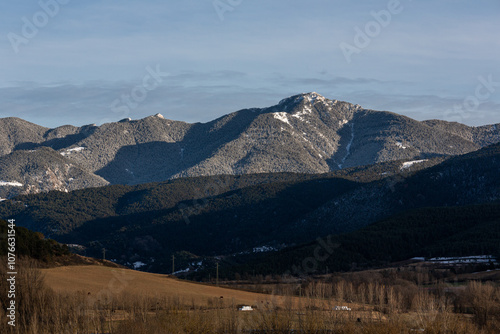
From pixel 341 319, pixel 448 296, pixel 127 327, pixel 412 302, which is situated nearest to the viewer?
pixel 127 327

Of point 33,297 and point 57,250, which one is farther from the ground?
point 57,250

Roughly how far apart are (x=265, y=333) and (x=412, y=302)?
4943 cm

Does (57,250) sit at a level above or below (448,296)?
above

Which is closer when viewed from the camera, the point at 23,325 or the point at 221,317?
the point at 23,325

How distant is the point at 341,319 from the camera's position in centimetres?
9900

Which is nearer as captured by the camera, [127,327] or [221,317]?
[127,327]

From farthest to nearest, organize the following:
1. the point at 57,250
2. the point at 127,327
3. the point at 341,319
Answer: the point at 57,250
the point at 341,319
the point at 127,327

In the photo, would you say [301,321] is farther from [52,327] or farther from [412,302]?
[412,302]

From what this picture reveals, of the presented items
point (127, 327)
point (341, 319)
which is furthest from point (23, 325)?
point (341, 319)

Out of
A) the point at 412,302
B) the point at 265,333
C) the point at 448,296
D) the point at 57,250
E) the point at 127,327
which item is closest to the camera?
the point at 127,327

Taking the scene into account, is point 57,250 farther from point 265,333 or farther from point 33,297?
point 265,333

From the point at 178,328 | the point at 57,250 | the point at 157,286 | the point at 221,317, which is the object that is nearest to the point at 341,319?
the point at 221,317

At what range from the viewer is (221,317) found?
97.1 meters

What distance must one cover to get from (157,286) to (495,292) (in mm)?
64426
